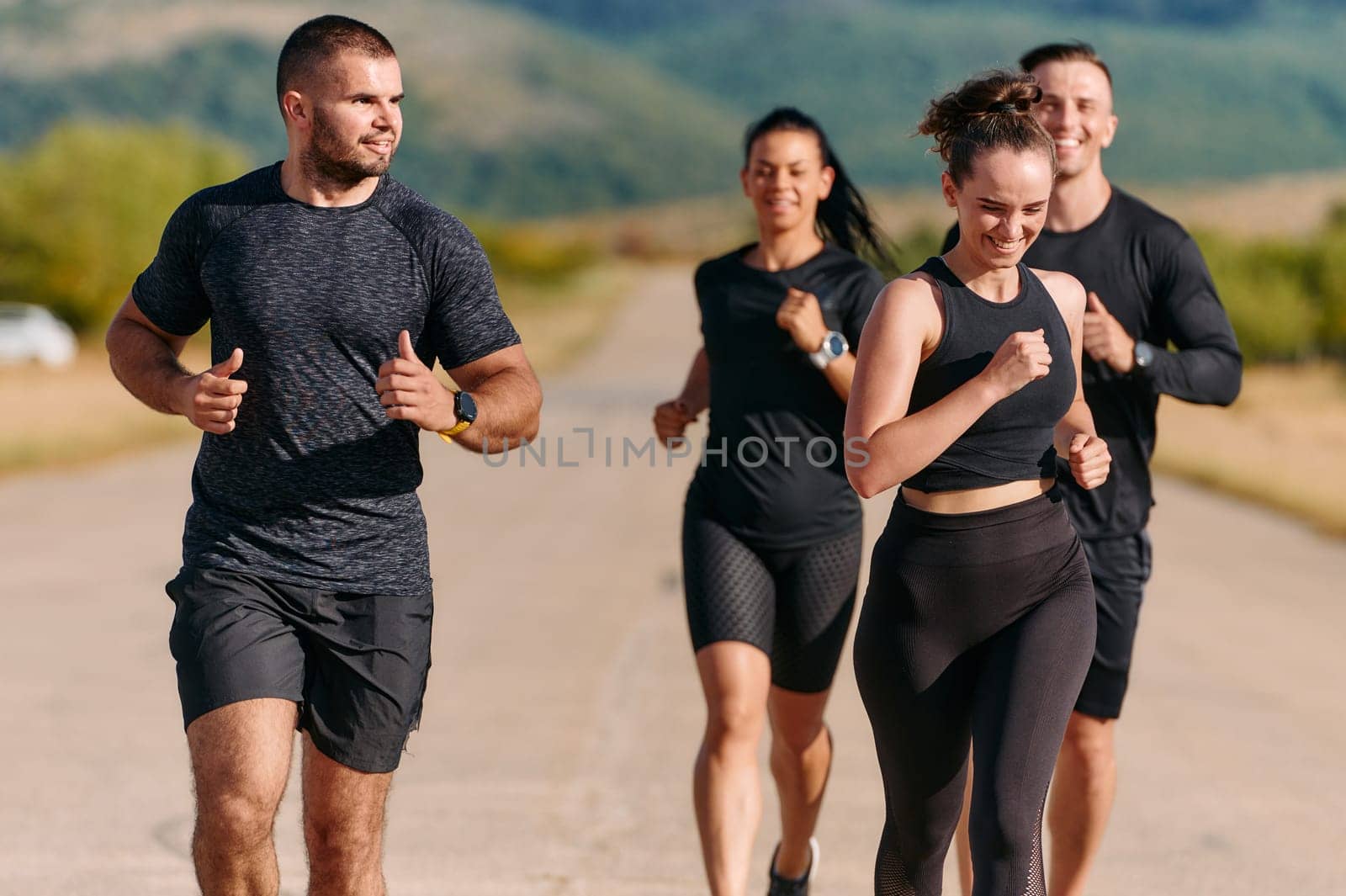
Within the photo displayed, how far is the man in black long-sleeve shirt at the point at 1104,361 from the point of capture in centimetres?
454

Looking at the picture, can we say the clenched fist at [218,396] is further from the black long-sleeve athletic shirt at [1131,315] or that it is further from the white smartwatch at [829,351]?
the black long-sleeve athletic shirt at [1131,315]

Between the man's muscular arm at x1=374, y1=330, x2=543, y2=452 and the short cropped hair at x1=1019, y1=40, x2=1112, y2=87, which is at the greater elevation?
the short cropped hair at x1=1019, y1=40, x2=1112, y2=87

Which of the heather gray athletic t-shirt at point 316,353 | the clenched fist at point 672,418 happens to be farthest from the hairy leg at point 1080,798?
the heather gray athletic t-shirt at point 316,353

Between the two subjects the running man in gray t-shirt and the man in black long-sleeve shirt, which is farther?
the man in black long-sleeve shirt

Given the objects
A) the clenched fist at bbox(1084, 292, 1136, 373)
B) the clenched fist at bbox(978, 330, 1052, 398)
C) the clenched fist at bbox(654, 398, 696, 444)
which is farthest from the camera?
the clenched fist at bbox(654, 398, 696, 444)

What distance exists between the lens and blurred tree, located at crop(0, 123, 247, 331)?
4547 cm

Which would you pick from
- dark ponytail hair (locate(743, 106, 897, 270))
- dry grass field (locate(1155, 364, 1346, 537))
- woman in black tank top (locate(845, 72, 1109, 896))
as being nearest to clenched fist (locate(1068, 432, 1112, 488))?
woman in black tank top (locate(845, 72, 1109, 896))

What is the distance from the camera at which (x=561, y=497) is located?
1647 centimetres

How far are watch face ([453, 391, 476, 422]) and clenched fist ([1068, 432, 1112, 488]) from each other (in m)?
1.28

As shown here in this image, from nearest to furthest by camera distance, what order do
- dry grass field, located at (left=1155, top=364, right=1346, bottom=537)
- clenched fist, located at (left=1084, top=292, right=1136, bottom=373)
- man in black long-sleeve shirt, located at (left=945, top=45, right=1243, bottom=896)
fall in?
clenched fist, located at (left=1084, top=292, right=1136, bottom=373), man in black long-sleeve shirt, located at (left=945, top=45, right=1243, bottom=896), dry grass field, located at (left=1155, top=364, right=1346, bottom=537)

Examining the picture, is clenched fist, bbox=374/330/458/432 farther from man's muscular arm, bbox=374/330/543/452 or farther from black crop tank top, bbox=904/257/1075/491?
black crop tank top, bbox=904/257/1075/491

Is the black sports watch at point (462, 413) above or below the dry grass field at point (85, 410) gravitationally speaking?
above

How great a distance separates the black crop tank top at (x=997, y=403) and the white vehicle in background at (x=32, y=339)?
3770cm

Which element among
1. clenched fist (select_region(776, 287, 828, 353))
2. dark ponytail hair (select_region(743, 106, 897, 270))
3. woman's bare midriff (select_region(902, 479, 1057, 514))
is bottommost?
woman's bare midriff (select_region(902, 479, 1057, 514))
